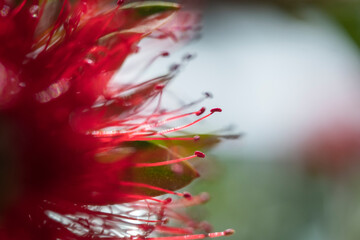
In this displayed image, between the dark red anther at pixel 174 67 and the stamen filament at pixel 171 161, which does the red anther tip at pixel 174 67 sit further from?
the stamen filament at pixel 171 161

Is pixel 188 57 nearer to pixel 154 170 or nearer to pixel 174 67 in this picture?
pixel 174 67

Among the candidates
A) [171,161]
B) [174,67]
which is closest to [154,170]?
[171,161]

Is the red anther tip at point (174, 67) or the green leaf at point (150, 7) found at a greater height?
the green leaf at point (150, 7)

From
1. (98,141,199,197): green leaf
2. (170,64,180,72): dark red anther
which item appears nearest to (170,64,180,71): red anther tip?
(170,64,180,72): dark red anther

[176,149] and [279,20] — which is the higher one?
[279,20]

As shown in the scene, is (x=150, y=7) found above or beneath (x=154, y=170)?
above

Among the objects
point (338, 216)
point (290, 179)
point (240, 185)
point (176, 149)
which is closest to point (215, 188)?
point (240, 185)

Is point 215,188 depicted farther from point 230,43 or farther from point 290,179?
point 230,43

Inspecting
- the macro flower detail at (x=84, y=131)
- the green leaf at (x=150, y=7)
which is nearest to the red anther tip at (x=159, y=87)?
the macro flower detail at (x=84, y=131)
